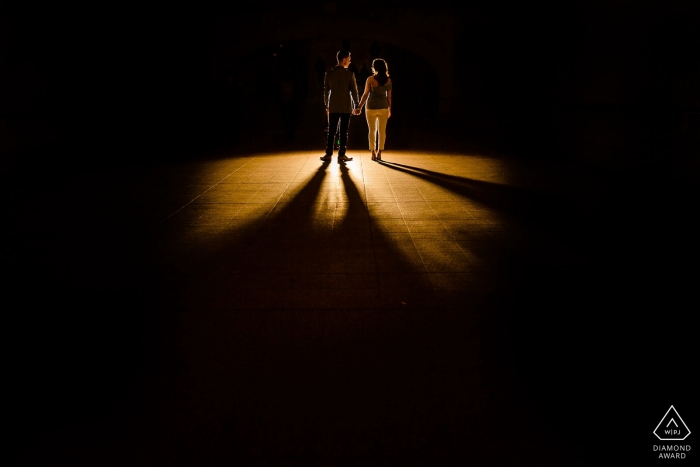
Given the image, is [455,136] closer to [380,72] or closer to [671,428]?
[380,72]

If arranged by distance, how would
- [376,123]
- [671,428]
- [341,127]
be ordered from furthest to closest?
[376,123] < [341,127] < [671,428]

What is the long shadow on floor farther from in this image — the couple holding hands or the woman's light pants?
the woman's light pants

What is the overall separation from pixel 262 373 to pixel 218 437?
0.49m

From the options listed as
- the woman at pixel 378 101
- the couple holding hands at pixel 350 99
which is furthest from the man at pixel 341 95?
the woman at pixel 378 101

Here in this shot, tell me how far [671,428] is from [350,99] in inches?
317

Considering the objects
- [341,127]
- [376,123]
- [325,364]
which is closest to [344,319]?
[325,364]

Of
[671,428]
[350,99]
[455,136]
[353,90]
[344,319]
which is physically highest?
[353,90]

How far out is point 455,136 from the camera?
14.4 m

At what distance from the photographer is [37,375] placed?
8.88ft

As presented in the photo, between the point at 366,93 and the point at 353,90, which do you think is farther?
the point at 366,93

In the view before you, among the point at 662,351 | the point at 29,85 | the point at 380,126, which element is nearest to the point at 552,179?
the point at 380,126

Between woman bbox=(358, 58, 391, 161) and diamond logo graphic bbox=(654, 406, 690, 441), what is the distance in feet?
25.2

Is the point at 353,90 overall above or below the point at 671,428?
above

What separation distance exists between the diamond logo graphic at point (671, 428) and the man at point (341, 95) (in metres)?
7.77
